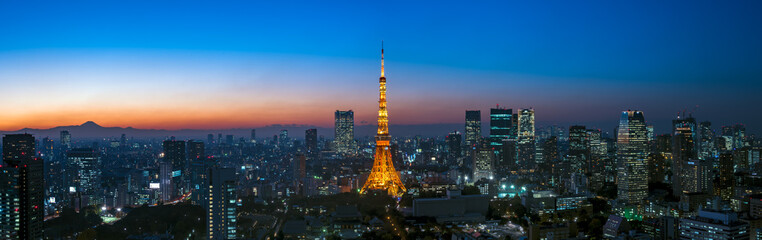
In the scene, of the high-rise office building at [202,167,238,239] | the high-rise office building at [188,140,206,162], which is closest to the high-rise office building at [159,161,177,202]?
the high-rise office building at [188,140,206,162]

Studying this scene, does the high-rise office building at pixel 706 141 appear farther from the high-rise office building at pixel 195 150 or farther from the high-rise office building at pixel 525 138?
the high-rise office building at pixel 195 150

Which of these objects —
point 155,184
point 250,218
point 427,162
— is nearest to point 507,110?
point 427,162

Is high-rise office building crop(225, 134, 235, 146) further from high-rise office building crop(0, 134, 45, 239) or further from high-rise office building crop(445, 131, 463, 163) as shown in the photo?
high-rise office building crop(0, 134, 45, 239)

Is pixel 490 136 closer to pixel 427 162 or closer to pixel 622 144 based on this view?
pixel 427 162

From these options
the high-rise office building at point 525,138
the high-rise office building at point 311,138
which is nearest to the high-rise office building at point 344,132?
the high-rise office building at point 311,138

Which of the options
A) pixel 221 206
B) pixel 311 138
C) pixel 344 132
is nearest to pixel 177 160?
pixel 311 138

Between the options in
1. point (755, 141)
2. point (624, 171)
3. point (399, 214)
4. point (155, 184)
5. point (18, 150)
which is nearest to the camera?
point (399, 214)

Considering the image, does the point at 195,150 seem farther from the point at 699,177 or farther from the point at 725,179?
the point at 725,179
